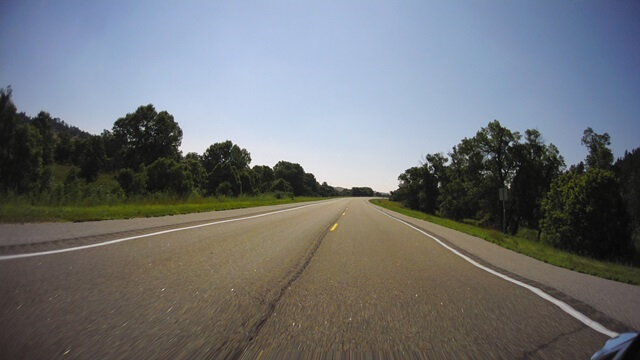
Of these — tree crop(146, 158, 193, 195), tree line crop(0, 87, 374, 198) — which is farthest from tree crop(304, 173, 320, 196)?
tree crop(146, 158, 193, 195)

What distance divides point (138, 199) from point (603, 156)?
59.0m

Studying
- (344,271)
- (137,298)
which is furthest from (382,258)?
(137,298)

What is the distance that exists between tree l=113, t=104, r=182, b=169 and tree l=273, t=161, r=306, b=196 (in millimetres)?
75482

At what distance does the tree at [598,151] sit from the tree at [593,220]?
2056 cm

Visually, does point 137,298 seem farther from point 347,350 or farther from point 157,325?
point 347,350

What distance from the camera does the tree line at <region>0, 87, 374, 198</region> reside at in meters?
18.2

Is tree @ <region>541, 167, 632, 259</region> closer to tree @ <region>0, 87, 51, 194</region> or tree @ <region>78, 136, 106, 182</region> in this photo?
tree @ <region>0, 87, 51, 194</region>

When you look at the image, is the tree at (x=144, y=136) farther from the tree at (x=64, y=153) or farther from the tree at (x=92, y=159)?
the tree at (x=64, y=153)

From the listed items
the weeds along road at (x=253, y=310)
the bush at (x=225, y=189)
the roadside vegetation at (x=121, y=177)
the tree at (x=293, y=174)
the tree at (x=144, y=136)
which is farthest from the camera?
the tree at (x=293, y=174)

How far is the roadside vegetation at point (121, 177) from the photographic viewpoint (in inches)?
430

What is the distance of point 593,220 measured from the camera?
947 inches

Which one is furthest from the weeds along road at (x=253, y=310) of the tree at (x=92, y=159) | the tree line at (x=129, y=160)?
the tree at (x=92, y=159)

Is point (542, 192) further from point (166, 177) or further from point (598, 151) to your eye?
point (166, 177)

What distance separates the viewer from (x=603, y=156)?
133 ft
